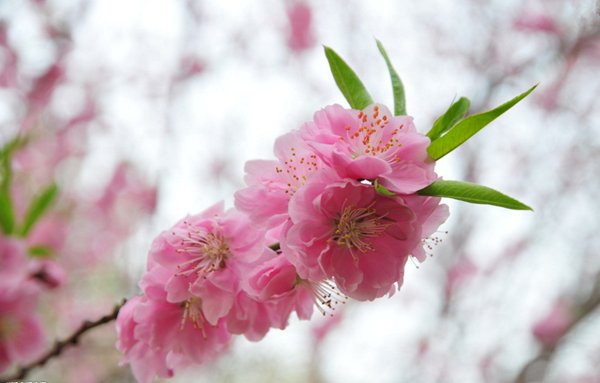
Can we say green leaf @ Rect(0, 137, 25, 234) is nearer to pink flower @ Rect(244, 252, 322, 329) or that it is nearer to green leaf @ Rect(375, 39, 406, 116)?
pink flower @ Rect(244, 252, 322, 329)

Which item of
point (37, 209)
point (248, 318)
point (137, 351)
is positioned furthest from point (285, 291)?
point (37, 209)

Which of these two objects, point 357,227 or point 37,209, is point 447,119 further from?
point 37,209

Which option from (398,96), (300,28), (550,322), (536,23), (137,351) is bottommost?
(550,322)

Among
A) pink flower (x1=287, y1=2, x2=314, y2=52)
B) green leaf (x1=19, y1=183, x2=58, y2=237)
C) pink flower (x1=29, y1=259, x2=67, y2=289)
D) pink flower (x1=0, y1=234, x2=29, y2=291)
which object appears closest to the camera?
pink flower (x1=0, y1=234, x2=29, y2=291)

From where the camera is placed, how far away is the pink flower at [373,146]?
2.59ft

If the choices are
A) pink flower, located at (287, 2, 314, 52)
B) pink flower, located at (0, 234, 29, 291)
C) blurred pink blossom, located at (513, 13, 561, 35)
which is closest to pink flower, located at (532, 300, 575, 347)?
blurred pink blossom, located at (513, 13, 561, 35)

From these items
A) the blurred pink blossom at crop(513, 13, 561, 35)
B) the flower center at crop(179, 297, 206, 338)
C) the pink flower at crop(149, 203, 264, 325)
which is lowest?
the blurred pink blossom at crop(513, 13, 561, 35)

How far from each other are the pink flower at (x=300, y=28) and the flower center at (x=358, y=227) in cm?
478

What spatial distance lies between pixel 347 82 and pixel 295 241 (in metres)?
0.34

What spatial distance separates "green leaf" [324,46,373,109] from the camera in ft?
3.24

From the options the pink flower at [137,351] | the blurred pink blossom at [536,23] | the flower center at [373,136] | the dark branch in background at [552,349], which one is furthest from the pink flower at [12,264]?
the blurred pink blossom at [536,23]

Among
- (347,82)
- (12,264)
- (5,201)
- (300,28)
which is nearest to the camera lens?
(347,82)

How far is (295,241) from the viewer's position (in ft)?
2.62

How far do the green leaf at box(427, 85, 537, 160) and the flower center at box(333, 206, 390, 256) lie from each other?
0.14 m
